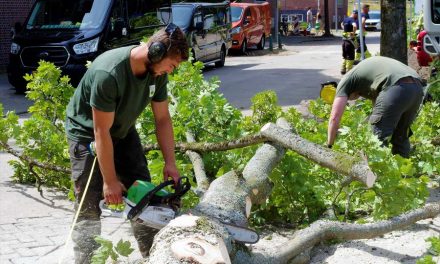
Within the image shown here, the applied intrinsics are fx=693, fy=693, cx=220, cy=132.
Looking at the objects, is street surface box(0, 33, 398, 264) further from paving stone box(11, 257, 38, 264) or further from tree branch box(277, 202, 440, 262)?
tree branch box(277, 202, 440, 262)

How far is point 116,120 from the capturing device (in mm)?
4156

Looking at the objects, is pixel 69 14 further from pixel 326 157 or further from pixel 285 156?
pixel 326 157

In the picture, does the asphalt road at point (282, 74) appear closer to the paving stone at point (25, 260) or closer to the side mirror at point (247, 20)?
the side mirror at point (247, 20)

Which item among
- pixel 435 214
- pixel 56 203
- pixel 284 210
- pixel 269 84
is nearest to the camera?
pixel 435 214

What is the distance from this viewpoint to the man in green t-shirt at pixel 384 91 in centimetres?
609

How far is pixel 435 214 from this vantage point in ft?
16.6

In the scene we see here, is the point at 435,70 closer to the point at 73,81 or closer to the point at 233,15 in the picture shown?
the point at 73,81

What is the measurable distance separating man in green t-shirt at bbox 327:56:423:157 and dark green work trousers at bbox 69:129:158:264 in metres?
2.09

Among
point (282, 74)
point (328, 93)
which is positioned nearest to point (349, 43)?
point (282, 74)

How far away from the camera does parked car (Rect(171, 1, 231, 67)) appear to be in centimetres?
1888

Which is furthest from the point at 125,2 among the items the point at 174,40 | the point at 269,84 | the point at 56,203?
the point at 174,40

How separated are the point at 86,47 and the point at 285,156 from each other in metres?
9.51

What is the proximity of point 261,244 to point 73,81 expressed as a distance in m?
9.83

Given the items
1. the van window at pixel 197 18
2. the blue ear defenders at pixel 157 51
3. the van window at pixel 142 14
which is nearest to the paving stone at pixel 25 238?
the blue ear defenders at pixel 157 51
